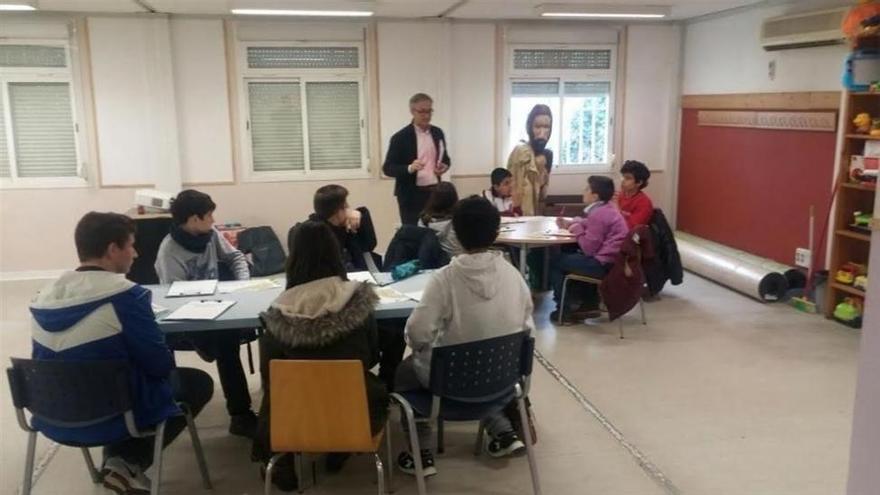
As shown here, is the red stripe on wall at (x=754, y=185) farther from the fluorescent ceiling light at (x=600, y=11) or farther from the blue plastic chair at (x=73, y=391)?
the blue plastic chair at (x=73, y=391)

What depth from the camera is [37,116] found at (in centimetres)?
638

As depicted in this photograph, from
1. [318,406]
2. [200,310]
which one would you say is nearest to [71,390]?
[200,310]

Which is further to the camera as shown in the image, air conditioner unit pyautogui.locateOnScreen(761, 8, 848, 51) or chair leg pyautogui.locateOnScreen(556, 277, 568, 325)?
air conditioner unit pyautogui.locateOnScreen(761, 8, 848, 51)

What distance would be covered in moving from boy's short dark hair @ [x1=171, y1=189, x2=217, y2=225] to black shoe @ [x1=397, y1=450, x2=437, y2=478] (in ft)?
4.96

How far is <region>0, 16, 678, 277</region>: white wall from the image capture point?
644 centimetres

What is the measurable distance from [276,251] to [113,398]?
175 inches

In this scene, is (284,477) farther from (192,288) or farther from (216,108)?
(216,108)

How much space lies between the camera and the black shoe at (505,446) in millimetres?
3037

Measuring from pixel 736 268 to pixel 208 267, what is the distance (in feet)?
14.1

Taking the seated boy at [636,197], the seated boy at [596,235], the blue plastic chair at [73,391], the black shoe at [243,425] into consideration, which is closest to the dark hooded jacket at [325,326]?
the blue plastic chair at [73,391]

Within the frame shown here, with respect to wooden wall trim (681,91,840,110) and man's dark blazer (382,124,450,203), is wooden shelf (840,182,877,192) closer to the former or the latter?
wooden wall trim (681,91,840,110)

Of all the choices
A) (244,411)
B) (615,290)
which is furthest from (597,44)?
(244,411)

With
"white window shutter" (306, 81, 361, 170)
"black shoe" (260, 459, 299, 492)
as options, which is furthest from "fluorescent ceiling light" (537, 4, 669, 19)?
"black shoe" (260, 459, 299, 492)

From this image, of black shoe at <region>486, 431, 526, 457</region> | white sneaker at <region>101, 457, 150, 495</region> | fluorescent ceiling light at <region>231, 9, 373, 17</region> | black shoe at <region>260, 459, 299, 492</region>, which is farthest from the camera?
fluorescent ceiling light at <region>231, 9, 373, 17</region>
